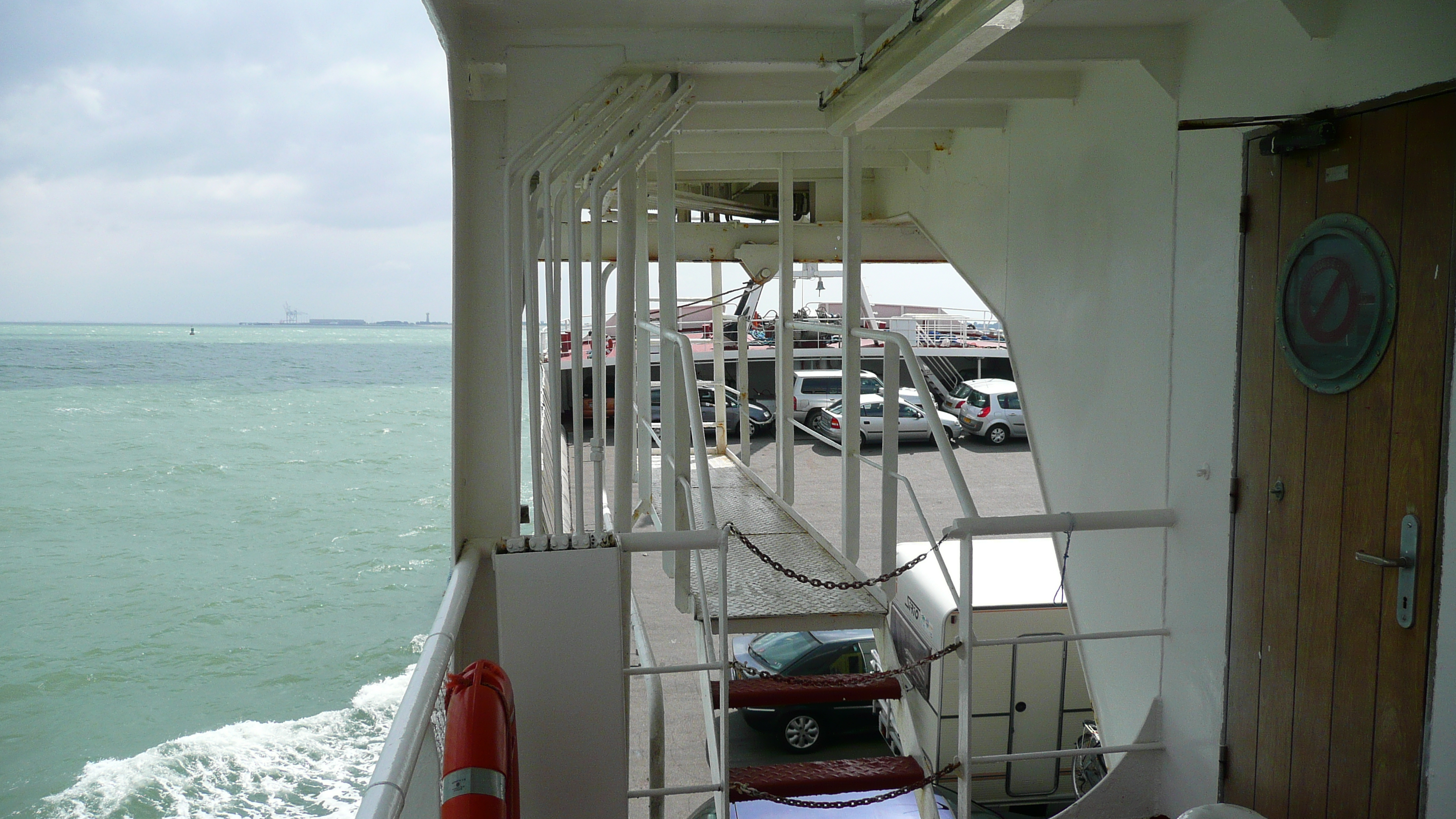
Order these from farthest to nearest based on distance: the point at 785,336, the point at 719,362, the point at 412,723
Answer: the point at 719,362, the point at 785,336, the point at 412,723

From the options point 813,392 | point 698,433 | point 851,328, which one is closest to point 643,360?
point 851,328

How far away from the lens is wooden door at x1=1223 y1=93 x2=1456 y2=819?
1988 millimetres

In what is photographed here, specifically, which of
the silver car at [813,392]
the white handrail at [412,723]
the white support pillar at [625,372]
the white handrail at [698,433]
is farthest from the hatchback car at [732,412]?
Result: the white handrail at [412,723]

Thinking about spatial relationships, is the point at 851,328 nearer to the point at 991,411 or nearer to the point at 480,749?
the point at 480,749

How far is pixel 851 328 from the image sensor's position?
4.02 m

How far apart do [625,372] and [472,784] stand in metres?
1.96

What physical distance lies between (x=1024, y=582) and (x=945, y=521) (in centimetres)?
769

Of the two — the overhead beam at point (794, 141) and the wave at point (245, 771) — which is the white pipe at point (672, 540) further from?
the wave at point (245, 771)

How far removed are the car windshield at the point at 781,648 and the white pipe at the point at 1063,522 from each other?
14.9ft

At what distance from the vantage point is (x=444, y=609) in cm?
227

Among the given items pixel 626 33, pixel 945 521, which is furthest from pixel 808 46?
pixel 945 521

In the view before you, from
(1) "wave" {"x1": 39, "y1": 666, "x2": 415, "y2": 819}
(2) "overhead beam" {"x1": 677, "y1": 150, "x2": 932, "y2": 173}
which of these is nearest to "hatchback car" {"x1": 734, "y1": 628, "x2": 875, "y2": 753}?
(2) "overhead beam" {"x1": 677, "y1": 150, "x2": 932, "y2": 173}

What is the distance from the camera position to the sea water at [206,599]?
17.1 meters

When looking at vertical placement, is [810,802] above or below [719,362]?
below
